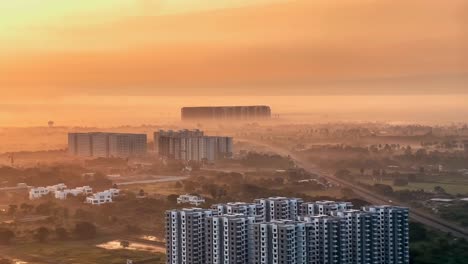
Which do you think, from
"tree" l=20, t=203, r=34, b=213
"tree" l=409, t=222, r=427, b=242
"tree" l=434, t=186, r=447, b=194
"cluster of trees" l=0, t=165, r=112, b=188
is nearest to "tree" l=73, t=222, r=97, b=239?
"tree" l=20, t=203, r=34, b=213

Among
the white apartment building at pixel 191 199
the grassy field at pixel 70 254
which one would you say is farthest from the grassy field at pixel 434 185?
the grassy field at pixel 70 254

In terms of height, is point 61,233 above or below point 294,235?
below

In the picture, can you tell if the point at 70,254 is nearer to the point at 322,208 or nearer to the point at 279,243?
the point at 322,208

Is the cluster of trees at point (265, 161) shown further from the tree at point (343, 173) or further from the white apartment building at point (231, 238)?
the white apartment building at point (231, 238)

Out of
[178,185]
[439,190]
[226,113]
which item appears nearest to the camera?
[439,190]

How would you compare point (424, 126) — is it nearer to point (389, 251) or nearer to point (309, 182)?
point (309, 182)

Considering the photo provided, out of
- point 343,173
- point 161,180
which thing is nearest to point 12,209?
point 161,180

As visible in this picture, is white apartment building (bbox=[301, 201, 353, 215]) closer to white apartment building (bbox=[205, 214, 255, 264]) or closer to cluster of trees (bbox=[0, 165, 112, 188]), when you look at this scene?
white apartment building (bbox=[205, 214, 255, 264])
